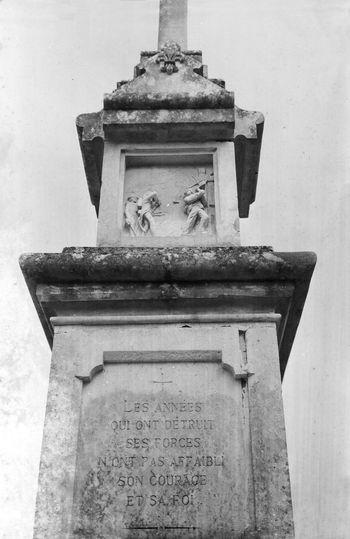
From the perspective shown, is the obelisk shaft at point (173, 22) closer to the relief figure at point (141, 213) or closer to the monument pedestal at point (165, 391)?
the relief figure at point (141, 213)

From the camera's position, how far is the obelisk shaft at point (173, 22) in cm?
961

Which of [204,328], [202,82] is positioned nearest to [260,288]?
[204,328]

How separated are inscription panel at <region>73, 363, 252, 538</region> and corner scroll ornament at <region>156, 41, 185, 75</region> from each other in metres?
3.87

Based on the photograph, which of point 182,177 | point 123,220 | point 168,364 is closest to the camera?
point 168,364

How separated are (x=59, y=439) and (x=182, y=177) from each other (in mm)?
3498

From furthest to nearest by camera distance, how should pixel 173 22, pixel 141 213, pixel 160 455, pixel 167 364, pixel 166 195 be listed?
pixel 173 22 < pixel 166 195 < pixel 141 213 < pixel 167 364 < pixel 160 455

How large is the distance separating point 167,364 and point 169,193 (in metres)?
2.47

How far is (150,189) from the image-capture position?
8109 mm

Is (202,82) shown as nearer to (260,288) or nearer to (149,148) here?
(149,148)

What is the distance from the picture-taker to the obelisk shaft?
9.61 meters

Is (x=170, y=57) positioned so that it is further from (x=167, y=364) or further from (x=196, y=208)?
(x=167, y=364)

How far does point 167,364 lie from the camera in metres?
6.24

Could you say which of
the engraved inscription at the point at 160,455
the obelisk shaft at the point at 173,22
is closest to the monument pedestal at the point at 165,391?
the engraved inscription at the point at 160,455

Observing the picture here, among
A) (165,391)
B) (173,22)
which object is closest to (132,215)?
(165,391)
